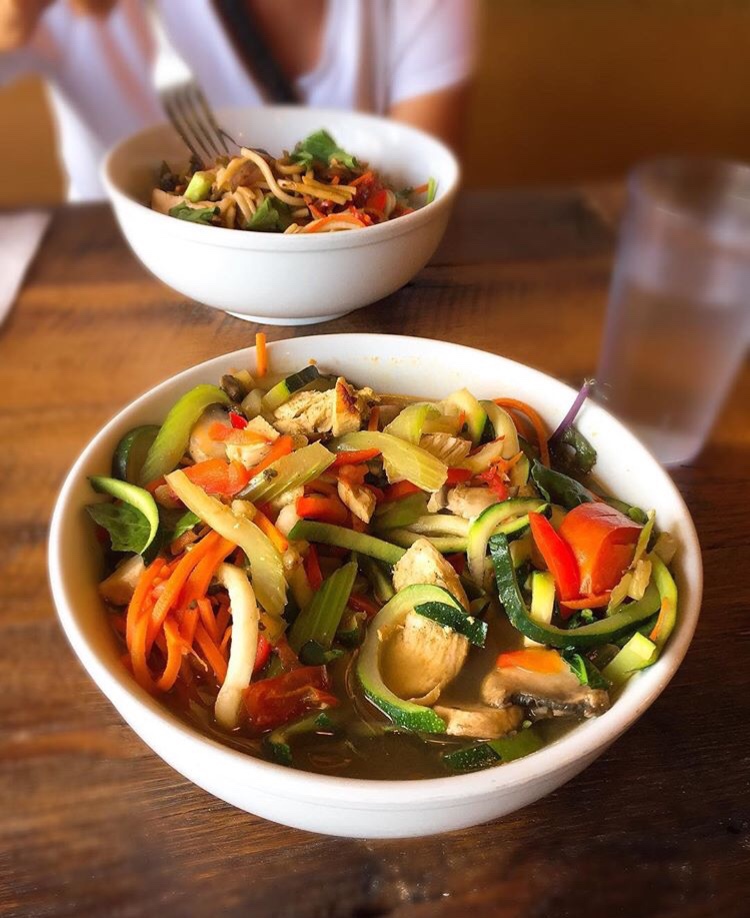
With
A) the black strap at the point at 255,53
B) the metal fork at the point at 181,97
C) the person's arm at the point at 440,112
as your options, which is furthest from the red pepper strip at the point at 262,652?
the person's arm at the point at 440,112

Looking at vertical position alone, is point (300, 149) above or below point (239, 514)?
above

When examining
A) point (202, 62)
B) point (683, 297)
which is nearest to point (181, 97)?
point (202, 62)

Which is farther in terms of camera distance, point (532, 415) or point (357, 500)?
point (532, 415)

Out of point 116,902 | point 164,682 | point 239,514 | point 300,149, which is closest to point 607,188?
point 300,149

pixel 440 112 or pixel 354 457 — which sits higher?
pixel 440 112

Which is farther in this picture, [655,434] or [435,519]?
[655,434]

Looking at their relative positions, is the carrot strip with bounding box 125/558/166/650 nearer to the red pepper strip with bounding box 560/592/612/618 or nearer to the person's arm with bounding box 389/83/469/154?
the red pepper strip with bounding box 560/592/612/618

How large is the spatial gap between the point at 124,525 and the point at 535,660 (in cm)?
38

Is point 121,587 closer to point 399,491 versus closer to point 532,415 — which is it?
point 399,491

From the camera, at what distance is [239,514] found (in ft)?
2.16

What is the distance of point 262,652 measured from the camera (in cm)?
63

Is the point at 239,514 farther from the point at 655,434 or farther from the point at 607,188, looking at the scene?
the point at 607,188

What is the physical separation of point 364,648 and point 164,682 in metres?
0.17

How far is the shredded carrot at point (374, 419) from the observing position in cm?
75
